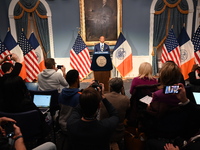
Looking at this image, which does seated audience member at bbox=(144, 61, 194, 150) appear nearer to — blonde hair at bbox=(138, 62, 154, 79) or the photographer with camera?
blonde hair at bbox=(138, 62, 154, 79)

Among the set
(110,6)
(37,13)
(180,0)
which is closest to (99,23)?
(110,6)

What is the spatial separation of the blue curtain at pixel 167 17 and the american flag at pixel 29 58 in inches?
167

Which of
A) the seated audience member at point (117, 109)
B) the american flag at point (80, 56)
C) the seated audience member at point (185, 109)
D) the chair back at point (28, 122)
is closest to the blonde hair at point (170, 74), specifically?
the seated audience member at point (185, 109)

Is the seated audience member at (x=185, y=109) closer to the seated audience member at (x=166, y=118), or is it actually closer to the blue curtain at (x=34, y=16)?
the seated audience member at (x=166, y=118)

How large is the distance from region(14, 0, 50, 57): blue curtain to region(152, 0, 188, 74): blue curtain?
3946 mm

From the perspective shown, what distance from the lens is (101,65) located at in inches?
167

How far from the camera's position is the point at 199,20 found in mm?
6258

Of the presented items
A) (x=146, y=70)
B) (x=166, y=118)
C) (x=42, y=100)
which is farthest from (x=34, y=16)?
(x=166, y=118)

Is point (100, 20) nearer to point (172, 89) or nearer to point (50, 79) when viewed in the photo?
point (50, 79)

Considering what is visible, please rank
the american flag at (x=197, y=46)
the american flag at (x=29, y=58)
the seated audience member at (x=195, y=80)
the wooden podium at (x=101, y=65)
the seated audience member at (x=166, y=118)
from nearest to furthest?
the seated audience member at (x=166, y=118)
the seated audience member at (x=195, y=80)
the wooden podium at (x=101, y=65)
the american flag at (x=197, y=46)
the american flag at (x=29, y=58)

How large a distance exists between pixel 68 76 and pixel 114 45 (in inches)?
185

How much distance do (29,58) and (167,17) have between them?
4907 millimetres

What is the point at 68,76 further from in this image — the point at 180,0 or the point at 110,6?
the point at 180,0

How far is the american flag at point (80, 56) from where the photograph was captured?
625 centimetres
